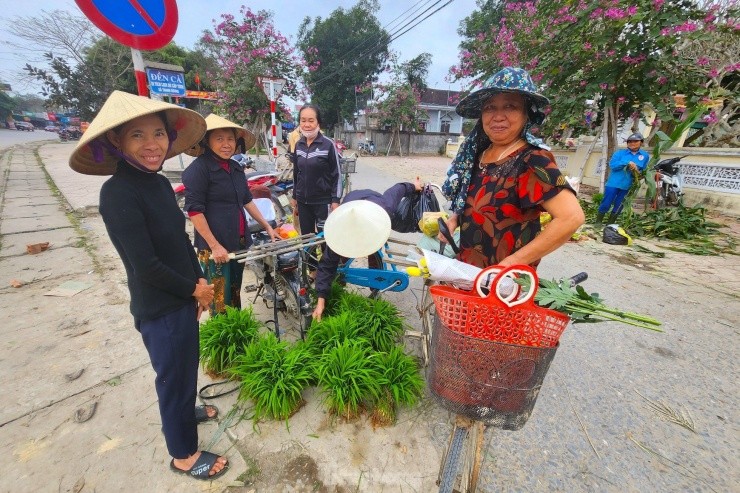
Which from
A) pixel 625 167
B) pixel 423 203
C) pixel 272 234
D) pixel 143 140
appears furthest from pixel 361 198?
pixel 625 167

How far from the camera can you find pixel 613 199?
6.30 meters

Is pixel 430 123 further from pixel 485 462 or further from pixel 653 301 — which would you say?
pixel 485 462

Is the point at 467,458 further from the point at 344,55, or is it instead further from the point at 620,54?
the point at 344,55

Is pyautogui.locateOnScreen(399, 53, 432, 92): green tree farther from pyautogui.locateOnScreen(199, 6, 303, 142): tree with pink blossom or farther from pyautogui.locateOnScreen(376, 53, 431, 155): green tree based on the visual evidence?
pyautogui.locateOnScreen(199, 6, 303, 142): tree with pink blossom

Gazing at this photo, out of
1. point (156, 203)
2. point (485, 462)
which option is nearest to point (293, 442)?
point (485, 462)

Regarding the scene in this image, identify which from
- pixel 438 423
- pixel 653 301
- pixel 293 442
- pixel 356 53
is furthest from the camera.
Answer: pixel 356 53

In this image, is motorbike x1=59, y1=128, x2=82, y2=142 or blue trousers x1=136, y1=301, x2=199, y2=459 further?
motorbike x1=59, y1=128, x2=82, y2=142

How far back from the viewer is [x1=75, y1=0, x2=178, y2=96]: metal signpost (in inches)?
68.8

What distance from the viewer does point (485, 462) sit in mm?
1833

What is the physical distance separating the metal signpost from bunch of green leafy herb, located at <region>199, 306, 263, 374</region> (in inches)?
67.9

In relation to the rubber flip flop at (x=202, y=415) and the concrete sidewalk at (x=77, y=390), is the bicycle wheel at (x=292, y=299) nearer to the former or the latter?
the rubber flip flop at (x=202, y=415)

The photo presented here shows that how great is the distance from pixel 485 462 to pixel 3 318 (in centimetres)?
420

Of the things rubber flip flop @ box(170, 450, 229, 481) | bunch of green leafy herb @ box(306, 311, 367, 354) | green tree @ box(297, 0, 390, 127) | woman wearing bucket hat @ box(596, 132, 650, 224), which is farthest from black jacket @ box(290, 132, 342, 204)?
green tree @ box(297, 0, 390, 127)

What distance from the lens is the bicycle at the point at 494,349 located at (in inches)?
39.6
